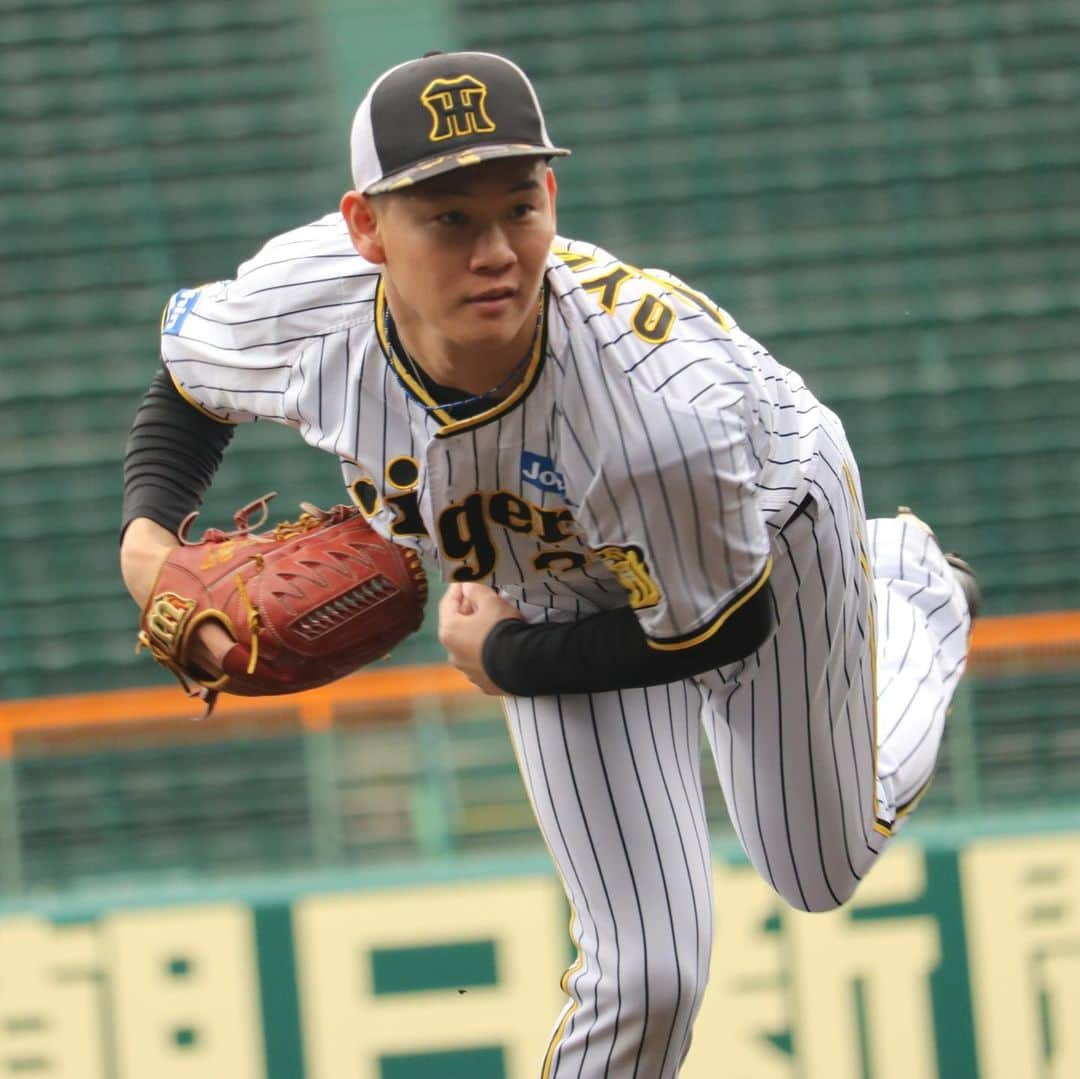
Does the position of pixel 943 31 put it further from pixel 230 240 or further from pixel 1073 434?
pixel 230 240

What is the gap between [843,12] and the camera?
205 inches

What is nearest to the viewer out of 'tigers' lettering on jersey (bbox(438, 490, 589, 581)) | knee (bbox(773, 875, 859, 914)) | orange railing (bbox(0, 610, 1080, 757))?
'tigers' lettering on jersey (bbox(438, 490, 589, 581))

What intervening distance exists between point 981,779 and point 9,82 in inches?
116

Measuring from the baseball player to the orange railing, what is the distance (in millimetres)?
1355

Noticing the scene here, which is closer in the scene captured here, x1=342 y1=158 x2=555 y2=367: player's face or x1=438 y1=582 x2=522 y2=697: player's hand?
x1=342 y1=158 x2=555 y2=367: player's face

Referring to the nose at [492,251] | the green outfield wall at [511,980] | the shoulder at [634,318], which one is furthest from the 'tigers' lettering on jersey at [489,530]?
the green outfield wall at [511,980]

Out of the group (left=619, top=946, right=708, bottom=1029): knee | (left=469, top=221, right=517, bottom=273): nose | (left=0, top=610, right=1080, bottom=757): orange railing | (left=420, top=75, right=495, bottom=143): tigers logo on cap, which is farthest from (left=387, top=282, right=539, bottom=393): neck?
(left=0, top=610, right=1080, bottom=757): orange railing

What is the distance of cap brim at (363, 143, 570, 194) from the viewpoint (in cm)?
214

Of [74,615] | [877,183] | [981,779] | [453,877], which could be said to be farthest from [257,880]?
[877,183]

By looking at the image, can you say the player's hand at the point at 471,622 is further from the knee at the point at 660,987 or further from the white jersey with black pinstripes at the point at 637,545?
the knee at the point at 660,987

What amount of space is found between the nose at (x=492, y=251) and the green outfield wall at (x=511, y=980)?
7.13ft

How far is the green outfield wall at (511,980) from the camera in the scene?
4.08 m

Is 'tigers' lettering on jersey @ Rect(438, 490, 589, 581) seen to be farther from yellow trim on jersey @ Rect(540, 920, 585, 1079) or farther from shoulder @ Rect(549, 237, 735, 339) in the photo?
yellow trim on jersey @ Rect(540, 920, 585, 1079)

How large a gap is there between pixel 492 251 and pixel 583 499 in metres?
0.32
